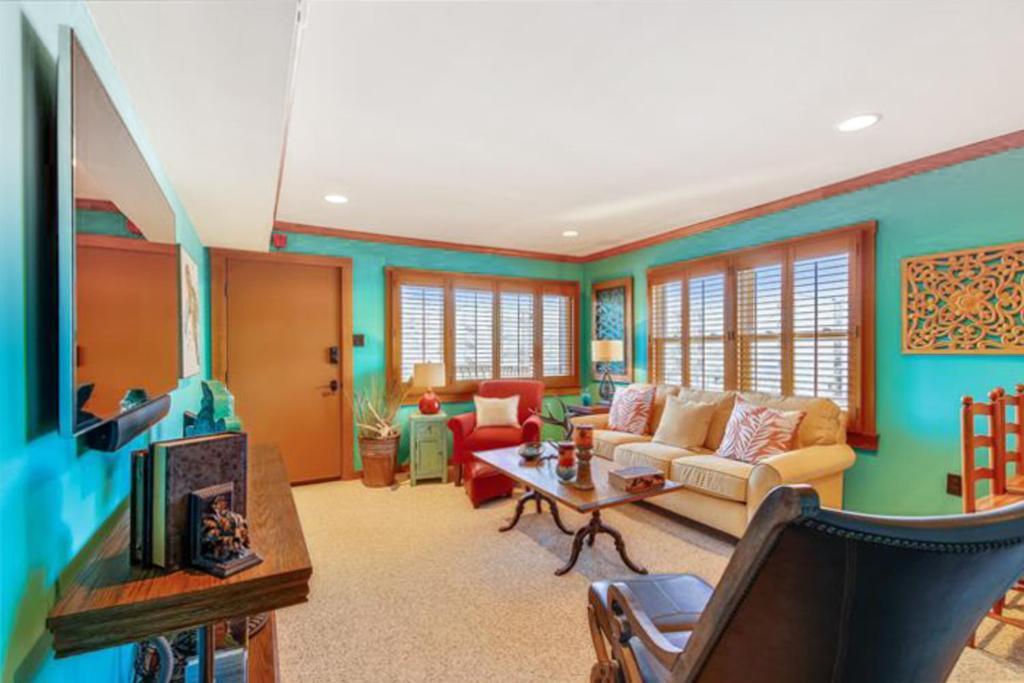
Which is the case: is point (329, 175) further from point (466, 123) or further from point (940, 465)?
point (940, 465)

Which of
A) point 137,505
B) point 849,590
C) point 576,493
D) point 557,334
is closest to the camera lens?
point 849,590

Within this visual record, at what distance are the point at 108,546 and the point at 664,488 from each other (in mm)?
2394

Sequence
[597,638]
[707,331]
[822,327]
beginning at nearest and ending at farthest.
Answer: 1. [597,638]
2. [822,327]
3. [707,331]

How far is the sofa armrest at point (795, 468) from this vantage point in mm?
2752

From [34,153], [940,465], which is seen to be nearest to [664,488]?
[940,465]

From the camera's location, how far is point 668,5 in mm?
1558

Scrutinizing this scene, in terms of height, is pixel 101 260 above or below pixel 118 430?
above

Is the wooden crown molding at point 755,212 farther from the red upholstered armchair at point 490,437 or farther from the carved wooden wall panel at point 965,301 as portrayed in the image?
the red upholstered armchair at point 490,437

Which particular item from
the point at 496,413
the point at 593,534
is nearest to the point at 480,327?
the point at 496,413

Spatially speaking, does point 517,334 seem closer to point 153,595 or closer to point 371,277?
point 371,277

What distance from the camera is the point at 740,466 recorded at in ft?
10.0

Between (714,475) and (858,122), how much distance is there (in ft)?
6.97

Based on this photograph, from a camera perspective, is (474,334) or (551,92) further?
(474,334)

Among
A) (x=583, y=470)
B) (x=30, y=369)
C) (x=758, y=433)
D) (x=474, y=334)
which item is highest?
(x=474, y=334)
